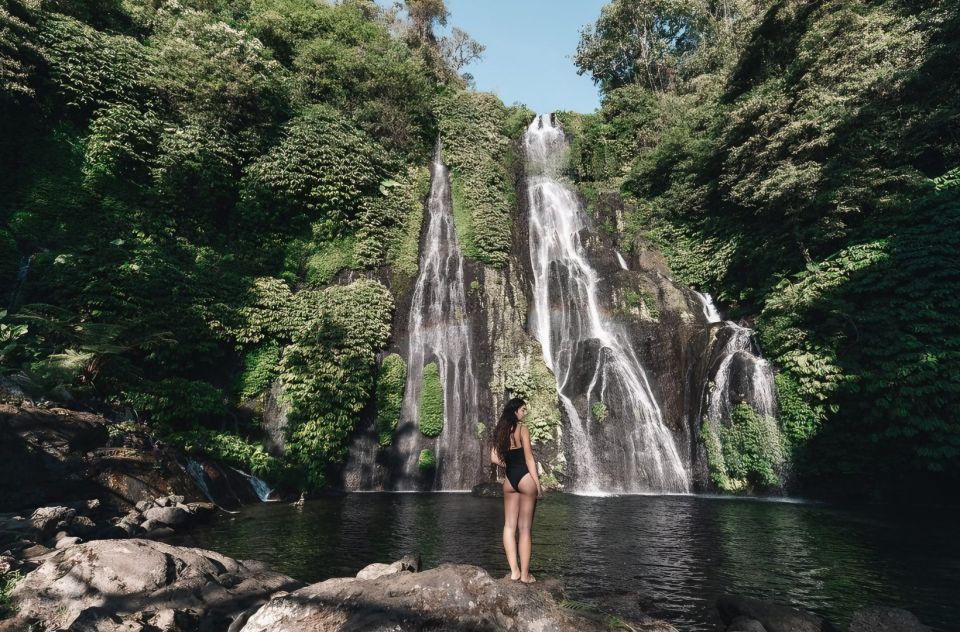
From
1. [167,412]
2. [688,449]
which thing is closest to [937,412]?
[688,449]

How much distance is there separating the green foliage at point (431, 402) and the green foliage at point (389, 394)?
799 millimetres

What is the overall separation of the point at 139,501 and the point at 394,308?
10.3 meters

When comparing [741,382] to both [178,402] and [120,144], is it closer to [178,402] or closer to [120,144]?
[178,402]

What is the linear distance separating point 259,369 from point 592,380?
11.9 m

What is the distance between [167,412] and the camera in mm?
12109

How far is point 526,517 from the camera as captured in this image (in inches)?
174

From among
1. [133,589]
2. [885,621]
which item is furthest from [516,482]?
[133,589]

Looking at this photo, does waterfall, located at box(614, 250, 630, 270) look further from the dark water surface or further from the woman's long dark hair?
the woman's long dark hair

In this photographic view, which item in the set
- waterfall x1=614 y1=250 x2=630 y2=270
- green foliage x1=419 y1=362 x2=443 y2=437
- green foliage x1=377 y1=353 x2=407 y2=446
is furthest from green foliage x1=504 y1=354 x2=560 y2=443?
waterfall x1=614 y1=250 x2=630 y2=270

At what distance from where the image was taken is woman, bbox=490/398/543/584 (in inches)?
173

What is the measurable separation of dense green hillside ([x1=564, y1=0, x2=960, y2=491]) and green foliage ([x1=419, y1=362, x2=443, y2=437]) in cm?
1136

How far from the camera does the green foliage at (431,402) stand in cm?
1548

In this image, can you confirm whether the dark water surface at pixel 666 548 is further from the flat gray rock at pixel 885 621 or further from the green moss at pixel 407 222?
the green moss at pixel 407 222

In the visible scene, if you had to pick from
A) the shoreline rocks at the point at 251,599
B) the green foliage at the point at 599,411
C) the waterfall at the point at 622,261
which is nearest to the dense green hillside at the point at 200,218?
the waterfall at the point at 622,261
